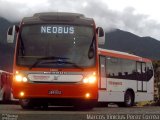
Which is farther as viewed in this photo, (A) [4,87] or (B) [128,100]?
(A) [4,87]

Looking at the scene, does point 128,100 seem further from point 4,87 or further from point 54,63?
point 4,87

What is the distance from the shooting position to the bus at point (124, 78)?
1010 inches

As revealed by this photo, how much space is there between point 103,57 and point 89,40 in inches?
303

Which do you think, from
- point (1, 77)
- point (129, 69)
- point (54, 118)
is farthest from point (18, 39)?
point (1, 77)

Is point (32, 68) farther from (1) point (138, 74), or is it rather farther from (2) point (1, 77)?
(2) point (1, 77)

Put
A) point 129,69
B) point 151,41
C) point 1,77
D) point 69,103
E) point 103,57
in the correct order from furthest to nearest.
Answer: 1. point 151,41
2. point 1,77
3. point 129,69
4. point 103,57
5. point 69,103

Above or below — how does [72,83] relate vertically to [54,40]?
below

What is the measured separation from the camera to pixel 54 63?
683 inches

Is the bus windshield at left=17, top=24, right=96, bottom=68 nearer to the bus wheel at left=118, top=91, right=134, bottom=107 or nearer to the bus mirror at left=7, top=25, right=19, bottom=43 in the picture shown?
the bus mirror at left=7, top=25, right=19, bottom=43

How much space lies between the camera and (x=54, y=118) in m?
11.7

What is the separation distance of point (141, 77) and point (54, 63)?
42.0ft

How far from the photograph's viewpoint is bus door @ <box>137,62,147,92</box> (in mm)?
29234

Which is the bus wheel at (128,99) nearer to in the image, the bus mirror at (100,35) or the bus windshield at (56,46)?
the bus mirror at (100,35)

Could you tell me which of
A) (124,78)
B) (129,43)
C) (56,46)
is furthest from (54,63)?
(129,43)
